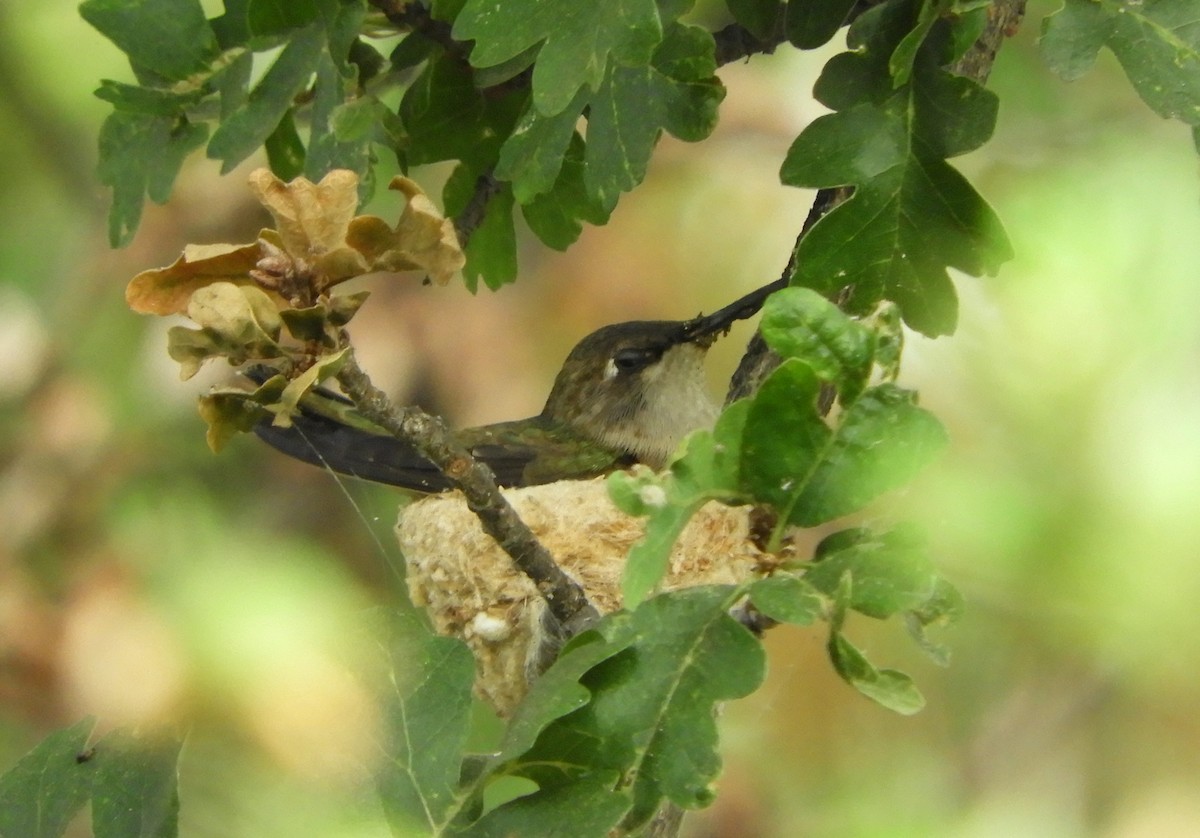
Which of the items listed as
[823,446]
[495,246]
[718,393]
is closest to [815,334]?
[823,446]

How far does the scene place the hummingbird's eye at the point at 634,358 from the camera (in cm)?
212

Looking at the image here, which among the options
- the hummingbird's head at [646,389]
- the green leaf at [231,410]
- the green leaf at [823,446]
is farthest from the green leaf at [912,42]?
the hummingbird's head at [646,389]

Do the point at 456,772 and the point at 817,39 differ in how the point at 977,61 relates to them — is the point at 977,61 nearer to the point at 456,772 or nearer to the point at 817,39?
the point at 817,39

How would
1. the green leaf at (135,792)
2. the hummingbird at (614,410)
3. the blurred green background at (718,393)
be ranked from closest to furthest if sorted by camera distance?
the green leaf at (135,792)
the hummingbird at (614,410)
the blurred green background at (718,393)

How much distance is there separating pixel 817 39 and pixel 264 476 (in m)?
2.35

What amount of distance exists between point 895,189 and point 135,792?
0.74m

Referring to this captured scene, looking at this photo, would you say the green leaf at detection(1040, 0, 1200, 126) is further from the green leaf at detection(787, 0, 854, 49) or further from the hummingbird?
the hummingbird

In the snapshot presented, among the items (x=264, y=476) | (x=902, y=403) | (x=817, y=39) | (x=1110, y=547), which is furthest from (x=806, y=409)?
(x=264, y=476)

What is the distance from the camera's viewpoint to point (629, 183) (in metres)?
1.08

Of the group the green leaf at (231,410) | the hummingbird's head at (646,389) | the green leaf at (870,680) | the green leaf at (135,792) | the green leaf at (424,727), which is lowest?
the hummingbird's head at (646,389)

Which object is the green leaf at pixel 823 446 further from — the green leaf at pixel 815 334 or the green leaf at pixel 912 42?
the green leaf at pixel 912 42

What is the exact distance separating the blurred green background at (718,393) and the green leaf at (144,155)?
19.8 inches

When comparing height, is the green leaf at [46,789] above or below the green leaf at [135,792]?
below

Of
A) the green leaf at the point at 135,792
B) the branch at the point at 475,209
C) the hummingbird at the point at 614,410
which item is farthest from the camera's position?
the hummingbird at the point at 614,410
